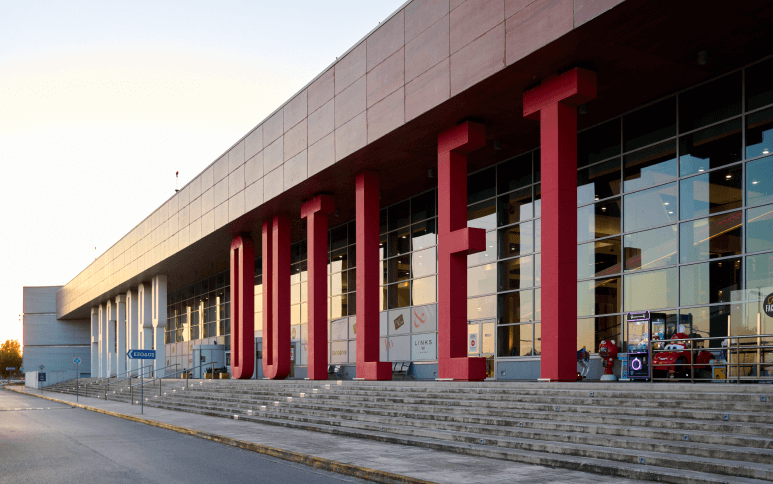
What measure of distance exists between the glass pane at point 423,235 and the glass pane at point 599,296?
8.05 meters

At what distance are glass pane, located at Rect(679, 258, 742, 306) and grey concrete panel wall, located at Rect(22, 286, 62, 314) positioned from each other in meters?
87.0

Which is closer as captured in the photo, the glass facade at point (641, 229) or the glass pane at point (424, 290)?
the glass facade at point (641, 229)

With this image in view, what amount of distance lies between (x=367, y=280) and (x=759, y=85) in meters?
13.4

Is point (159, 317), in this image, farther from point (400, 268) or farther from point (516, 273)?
point (516, 273)

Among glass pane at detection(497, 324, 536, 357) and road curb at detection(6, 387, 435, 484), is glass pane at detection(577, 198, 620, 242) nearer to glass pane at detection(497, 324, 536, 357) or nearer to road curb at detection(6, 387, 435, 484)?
glass pane at detection(497, 324, 536, 357)

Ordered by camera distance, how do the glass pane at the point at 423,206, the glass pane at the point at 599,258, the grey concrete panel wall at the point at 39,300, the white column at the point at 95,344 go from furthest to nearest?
the grey concrete panel wall at the point at 39,300
the white column at the point at 95,344
the glass pane at the point at 423,206
the glass pane at the point at 599,258

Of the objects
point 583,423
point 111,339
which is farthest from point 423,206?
point 111,339

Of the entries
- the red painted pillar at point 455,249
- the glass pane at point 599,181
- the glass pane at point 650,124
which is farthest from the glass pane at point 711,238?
the red painted pillar at point 455,249

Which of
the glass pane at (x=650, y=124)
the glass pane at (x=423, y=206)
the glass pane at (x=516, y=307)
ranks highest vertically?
the glass pane at (x=650, y=124)

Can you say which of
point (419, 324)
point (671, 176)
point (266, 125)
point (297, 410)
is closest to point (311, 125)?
point (266, 125)

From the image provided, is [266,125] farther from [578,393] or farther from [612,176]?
[578,393]

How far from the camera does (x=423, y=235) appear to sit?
29.6 meters

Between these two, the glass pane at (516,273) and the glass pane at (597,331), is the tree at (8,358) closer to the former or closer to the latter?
the glass pane at (516,273)

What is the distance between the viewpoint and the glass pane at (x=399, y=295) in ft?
100.0
